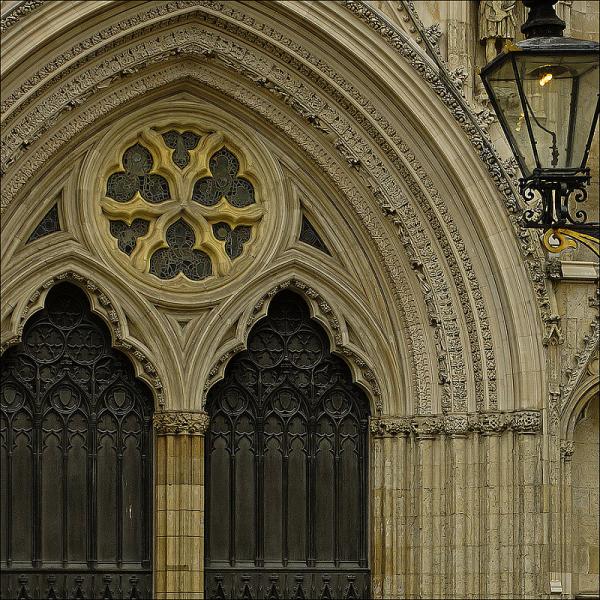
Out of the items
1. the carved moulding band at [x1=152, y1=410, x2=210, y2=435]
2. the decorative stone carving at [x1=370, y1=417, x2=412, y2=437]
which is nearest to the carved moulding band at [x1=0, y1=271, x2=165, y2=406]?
the carved moulding band at [x1=152, y1=410, x2=210, y2=435]

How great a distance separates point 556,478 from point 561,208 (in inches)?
218

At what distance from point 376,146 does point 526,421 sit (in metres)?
2.29

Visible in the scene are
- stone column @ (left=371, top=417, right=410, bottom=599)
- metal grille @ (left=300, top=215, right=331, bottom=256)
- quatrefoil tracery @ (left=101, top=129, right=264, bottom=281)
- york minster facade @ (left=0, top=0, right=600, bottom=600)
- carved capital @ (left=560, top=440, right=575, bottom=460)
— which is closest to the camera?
york minster facade @ (left=0, top=0, right=600, bottom=600)

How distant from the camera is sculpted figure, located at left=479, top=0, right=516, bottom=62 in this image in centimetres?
1348

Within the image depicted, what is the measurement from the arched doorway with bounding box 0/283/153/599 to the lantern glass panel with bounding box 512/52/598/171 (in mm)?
5918

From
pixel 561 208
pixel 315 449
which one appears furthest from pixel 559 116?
pixel 315 449

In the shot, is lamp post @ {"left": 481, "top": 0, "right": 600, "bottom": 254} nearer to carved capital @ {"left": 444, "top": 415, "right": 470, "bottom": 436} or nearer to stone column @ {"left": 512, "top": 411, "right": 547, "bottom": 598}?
stone column @ {"left": 512, "top": 411, "right": 547, "bottom": 598}

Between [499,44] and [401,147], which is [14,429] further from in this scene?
[499,44]

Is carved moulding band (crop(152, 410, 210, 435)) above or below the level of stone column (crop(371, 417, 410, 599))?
above

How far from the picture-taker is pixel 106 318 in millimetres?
13453

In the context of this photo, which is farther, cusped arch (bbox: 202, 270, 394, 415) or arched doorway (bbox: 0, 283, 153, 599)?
cusped arch (bbox: 202, 270, 394, 415)

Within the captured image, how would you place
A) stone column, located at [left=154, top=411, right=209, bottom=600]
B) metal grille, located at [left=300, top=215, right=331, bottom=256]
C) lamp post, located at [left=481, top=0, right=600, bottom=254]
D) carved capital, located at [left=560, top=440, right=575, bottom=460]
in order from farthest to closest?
metal grille, located at [left=300, top=215, right=331, bottom=256], carved capital, located at [left=560, top=440, right=575, bottom=460], stone column, located at [left=154, top=411, right=209, bottom=600], lamp post, located at [left=481, top=0, right=600, bottom=254]

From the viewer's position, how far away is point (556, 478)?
1353 centimetres

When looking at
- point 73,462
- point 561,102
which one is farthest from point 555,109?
point 73,462
